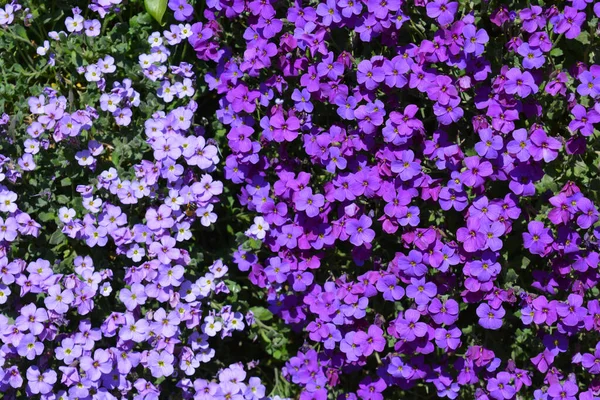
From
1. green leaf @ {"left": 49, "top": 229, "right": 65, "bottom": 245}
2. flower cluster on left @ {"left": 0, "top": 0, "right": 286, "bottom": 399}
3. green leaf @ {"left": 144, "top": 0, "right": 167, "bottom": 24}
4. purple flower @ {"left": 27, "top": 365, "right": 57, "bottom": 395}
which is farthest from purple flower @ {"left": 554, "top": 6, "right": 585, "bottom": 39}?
purple flower @ {"left": 27, "top": 365, "right": 57, "bottom": 395}

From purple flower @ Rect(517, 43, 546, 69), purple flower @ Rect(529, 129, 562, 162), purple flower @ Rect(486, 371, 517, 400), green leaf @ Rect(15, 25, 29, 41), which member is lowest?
purple flower @ Rect(486, 371, 517, 400)

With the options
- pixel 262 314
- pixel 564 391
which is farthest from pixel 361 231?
pixel 564 391

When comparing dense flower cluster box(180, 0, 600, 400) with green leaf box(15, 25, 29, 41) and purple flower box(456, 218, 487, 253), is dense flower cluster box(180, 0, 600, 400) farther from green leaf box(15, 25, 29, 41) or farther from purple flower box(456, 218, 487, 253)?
green leaf box(15, 25, 29, 41)

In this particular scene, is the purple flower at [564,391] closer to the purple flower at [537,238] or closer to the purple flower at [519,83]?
the purple flower at [537,238]

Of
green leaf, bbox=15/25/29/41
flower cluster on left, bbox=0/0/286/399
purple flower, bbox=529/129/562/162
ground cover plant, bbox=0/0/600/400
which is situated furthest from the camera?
green leaf, bbox=15/25/29/41

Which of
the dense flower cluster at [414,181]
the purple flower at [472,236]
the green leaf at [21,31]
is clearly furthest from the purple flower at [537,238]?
the green leaf at [21,31]

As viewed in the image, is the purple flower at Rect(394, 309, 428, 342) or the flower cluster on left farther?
the flower cluster on left

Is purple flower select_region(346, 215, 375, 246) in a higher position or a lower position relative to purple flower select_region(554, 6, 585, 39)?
lower
